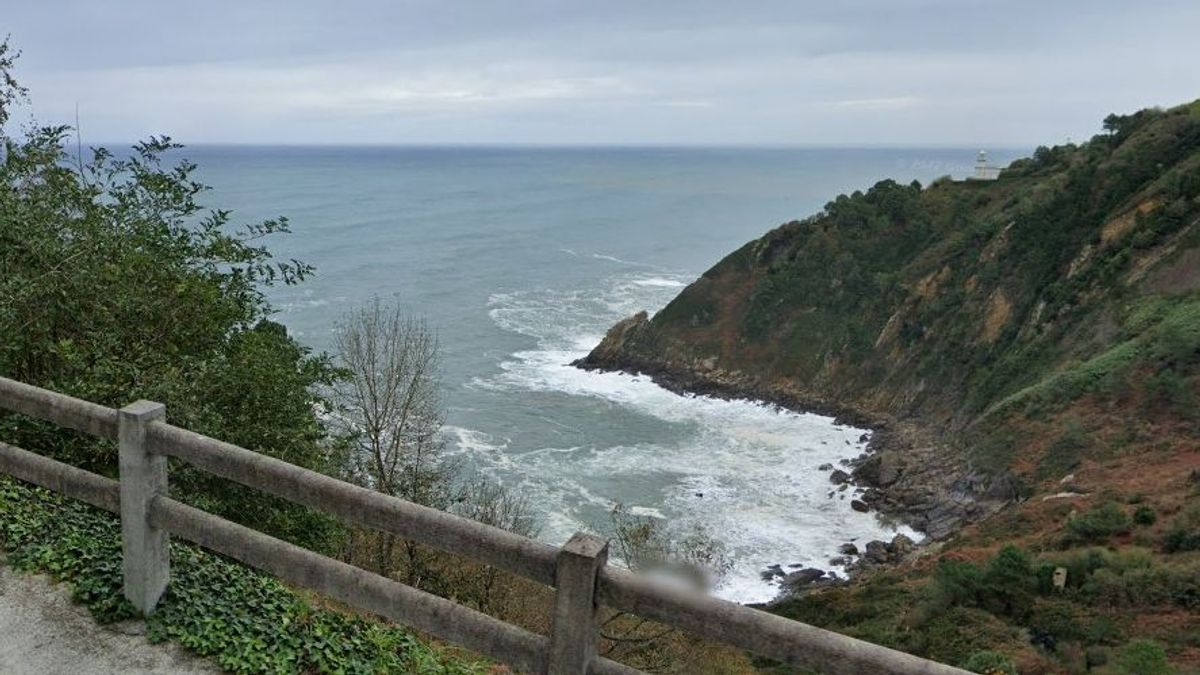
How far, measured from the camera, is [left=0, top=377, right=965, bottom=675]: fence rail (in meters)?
3.63

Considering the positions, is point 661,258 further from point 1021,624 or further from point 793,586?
point 1021,624

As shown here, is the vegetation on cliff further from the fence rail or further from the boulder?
the fence rail

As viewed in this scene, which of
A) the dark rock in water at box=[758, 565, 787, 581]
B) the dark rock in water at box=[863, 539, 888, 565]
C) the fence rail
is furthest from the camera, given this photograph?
the dark rock in water at box=[863, 539, 888, 565]

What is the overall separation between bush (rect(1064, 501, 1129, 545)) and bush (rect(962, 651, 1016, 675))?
32.5ft

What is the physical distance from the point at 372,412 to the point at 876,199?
2417 inches

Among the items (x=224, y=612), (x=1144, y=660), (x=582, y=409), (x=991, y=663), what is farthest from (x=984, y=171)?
(x=224, y=612)

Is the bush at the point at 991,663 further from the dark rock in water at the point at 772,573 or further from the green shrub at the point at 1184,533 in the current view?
the dark rock in water at the point at 772,573

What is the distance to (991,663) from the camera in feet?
66.6

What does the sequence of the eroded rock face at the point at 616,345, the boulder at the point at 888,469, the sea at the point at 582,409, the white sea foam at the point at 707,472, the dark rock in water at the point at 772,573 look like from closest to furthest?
1. the dark rock in water at the point at 772,573
2. the white sea foam at the point at 707,472
3. the sea at the point at 582,409
4. the boulder at the point at 888,469
5. the eroded rock face at the point at 616,345

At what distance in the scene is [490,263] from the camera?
107938mm

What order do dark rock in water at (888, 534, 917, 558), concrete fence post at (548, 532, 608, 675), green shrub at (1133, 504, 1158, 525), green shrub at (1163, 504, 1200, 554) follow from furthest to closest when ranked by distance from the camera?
dark rock in water at (888, 534, 917, 558), green shrub at (1133, 504, 1158, 525), green shrub at (1163, 504, 1200, 554), concrete fence post at (548, 532, 608, 675)

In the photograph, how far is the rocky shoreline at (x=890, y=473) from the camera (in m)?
38.3

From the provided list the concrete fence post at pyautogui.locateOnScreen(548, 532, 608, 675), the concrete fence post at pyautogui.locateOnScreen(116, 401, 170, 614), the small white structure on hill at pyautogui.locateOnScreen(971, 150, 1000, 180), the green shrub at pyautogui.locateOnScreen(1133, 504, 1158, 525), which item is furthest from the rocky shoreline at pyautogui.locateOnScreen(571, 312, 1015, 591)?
the concrete fence post at pyautogui.locateOnScreen(548, 532, 608, 675)

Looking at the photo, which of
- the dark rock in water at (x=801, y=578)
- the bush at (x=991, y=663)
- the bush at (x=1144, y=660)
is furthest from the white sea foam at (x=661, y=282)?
the bush at (x=1144, y=660)
